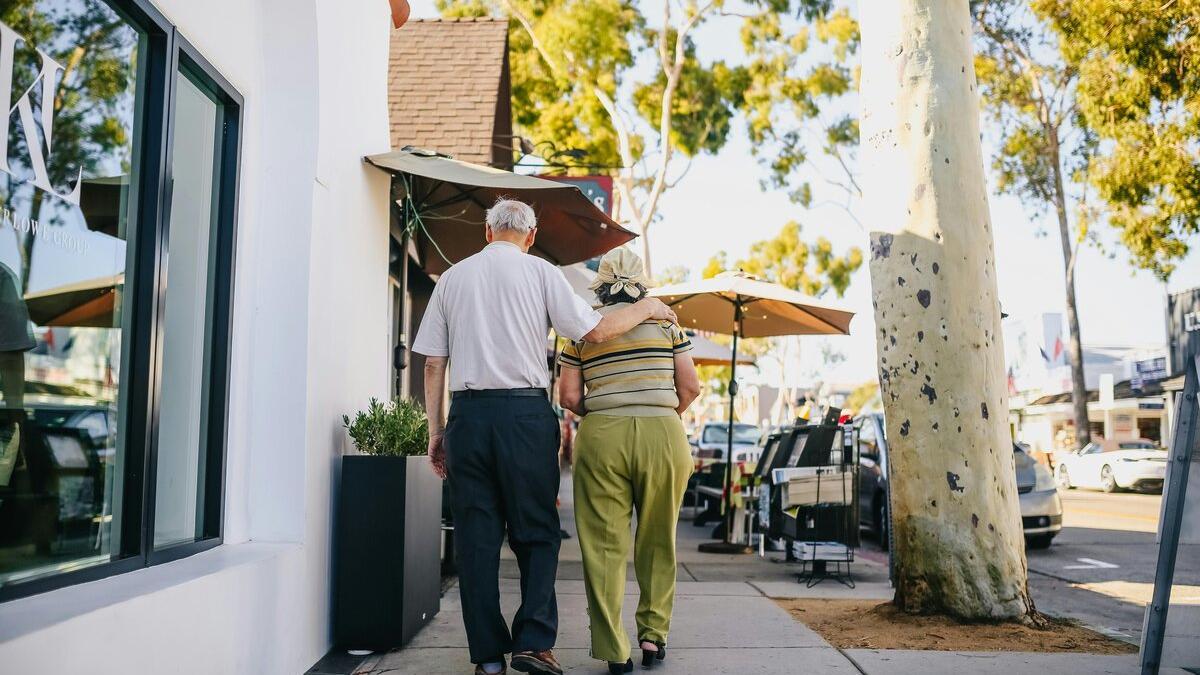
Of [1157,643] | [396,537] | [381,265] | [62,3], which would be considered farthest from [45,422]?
[1157,643]

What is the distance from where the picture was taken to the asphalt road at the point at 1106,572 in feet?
23.4

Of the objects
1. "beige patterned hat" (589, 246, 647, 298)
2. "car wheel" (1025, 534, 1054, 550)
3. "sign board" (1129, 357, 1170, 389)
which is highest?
"sign board" (1129, 357, 1170, 389)

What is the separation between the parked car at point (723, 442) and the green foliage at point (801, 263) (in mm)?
17686

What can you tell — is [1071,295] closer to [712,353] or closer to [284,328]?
[712,353]

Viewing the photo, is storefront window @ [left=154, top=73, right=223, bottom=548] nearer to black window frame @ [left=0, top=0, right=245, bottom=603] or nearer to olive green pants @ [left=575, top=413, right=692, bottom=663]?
black window frame @ [left=0, top=0, right=245, bottom=603]

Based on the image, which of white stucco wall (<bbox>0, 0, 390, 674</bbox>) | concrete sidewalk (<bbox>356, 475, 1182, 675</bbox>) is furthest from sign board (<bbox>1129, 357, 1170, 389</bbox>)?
white stucco wall (<bbox>0, 0, 390, 674</bbox>)

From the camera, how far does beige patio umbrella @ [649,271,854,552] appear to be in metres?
9.70

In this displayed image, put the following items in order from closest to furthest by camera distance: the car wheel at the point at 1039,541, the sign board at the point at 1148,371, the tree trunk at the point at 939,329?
the tree trunk at the point at 939,329 → the car wheel at the point at 1039,541 → the sign board at the point at 1148,371

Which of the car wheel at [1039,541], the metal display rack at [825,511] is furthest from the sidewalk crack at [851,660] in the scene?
the car wheel at [1039,541]

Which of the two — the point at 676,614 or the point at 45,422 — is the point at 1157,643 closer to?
the point at 676,614

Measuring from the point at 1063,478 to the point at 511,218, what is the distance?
26.5 metres

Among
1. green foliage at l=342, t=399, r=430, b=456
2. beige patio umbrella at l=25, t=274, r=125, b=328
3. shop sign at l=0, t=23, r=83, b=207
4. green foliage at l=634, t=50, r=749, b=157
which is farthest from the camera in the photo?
green foliage at l=634, t=50, r=749, b=157

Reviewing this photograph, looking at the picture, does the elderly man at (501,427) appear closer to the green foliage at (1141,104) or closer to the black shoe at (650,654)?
the black shoe at (650,654)

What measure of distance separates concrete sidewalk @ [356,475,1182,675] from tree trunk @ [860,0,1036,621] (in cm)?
72
